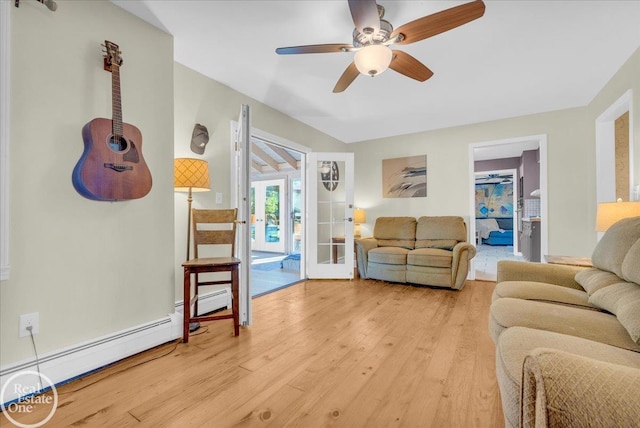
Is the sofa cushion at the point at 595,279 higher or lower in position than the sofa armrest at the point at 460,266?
higher

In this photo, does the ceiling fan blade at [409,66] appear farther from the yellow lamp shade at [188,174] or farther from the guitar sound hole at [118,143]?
the guitar sound hole at [118,143]

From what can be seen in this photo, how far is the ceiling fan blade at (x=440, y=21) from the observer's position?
1503 mm

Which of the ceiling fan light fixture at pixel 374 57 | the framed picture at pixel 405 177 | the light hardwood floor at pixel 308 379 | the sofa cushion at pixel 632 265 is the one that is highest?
the ceiling fan light fixture at pixel 374 57

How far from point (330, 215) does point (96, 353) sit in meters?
3.24

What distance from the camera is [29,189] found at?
1579mm

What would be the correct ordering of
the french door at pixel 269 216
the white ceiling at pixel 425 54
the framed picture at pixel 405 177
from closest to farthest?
the white ceiling at pixel 425 54
the framed picture at pixel 405 177
the french door at pixel 269 216

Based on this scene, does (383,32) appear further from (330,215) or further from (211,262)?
(330,215)

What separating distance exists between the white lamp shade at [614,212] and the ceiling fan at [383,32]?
73.3 inches

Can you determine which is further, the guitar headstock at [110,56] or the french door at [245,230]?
the french door at [245,230]

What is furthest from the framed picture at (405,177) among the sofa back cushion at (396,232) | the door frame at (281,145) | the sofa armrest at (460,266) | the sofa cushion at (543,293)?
the sofa cushion at (543,293)

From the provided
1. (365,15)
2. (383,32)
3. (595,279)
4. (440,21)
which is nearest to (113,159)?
(365,15)

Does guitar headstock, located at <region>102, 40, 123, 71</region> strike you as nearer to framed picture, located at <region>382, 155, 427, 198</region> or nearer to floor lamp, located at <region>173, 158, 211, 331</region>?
floor lamp, located at <region>173, 158, 211, 331</region>

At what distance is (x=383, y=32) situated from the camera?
191cm

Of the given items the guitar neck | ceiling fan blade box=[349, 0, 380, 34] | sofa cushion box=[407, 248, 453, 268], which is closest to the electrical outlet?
the guitar neck
